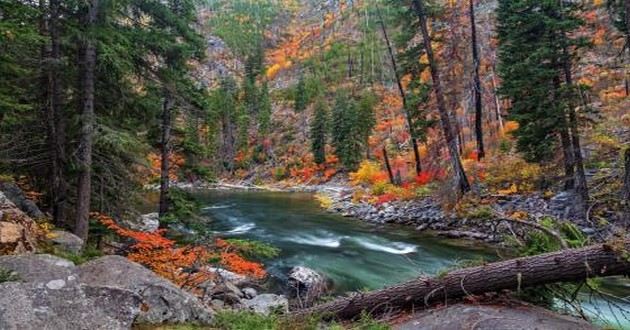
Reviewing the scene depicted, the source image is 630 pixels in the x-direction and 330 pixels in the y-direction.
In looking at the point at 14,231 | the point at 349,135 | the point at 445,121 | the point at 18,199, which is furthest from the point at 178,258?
the point at 349,135

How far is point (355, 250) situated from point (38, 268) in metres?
13.0

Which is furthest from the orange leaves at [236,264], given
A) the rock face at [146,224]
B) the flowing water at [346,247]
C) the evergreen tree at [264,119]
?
the evergreen tree at [264,119]

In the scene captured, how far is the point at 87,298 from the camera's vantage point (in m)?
4.77

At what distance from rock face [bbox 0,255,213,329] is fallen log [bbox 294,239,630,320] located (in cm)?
199

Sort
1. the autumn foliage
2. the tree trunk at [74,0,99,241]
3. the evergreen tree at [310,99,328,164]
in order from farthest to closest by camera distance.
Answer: the evergreen tree at [310,99,328,164]
the autumn foliage
the tree trunk at [74,0,99,241]

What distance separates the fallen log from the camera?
529 centimetres

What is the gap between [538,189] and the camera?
18719 mm

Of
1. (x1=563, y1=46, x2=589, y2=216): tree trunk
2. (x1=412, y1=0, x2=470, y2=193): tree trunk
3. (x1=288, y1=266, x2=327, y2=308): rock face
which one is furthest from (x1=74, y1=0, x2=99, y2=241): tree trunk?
(x1=563, y1=46, x2=589, y2=216): tree trunk

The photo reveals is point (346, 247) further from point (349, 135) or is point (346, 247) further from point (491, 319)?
point (349, 135)

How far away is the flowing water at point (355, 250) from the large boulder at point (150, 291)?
4.64 meters

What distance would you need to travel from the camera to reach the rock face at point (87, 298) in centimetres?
436

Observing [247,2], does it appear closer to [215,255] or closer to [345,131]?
[345,131]

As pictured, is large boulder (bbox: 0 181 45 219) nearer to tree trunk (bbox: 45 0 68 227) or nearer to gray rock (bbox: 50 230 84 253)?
gray rock (bbox: 50 230 84 253)

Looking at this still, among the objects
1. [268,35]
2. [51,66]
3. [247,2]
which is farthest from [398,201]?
[247,2]
